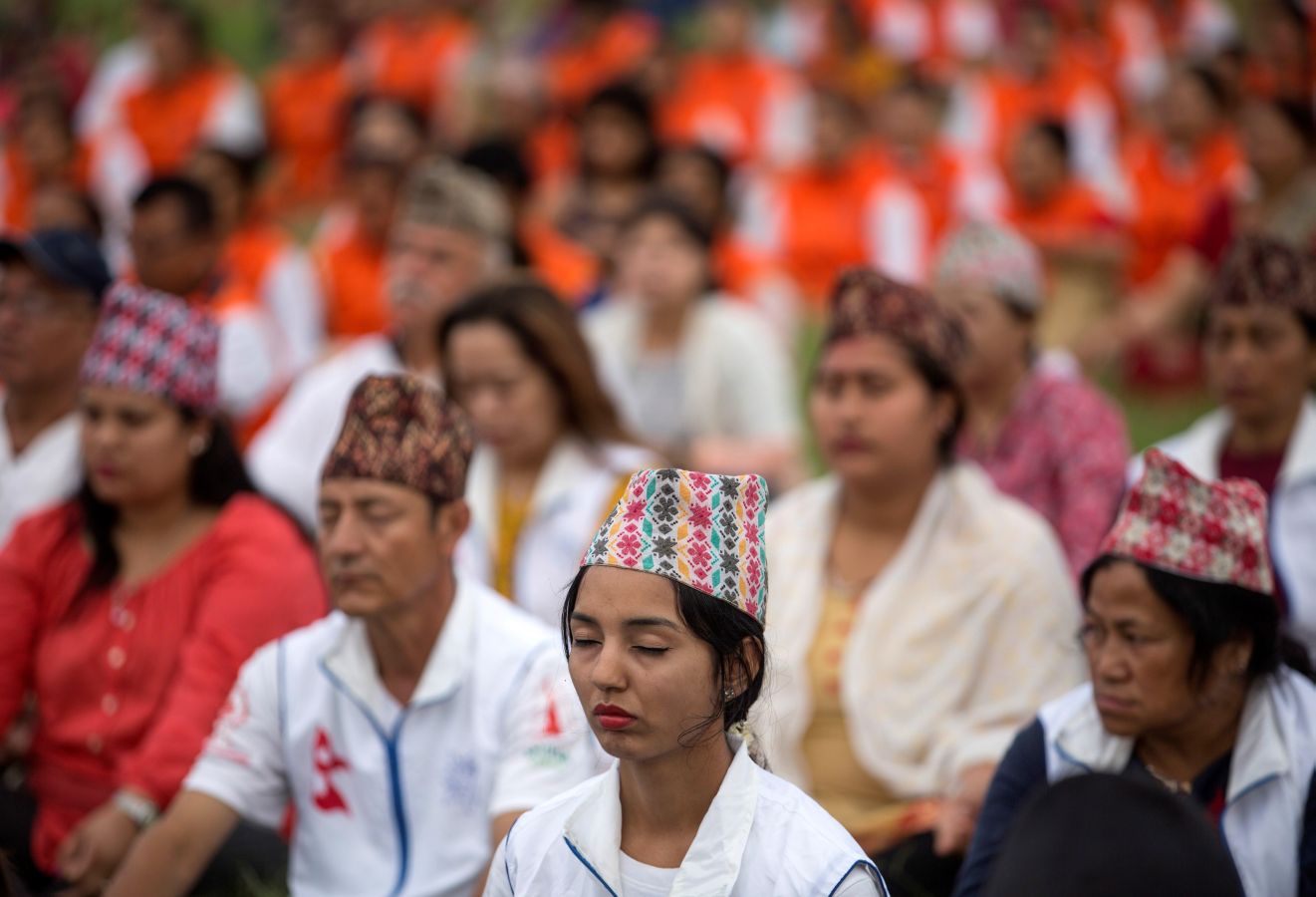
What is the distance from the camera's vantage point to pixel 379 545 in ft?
11.2

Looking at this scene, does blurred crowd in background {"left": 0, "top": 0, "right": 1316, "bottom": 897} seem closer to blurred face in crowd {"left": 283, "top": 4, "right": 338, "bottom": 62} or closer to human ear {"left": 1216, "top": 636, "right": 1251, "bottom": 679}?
human ear {"left": 1216, "top": 636, "right": 1251, "bottom": 679}

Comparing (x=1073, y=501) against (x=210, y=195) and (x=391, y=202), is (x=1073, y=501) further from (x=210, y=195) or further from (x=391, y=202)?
(x=391, y=202)

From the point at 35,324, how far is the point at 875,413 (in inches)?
95.2

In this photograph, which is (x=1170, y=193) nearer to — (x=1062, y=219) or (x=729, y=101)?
(x=1062, y=219)

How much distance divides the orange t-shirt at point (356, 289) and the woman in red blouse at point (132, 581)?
12.4 ft

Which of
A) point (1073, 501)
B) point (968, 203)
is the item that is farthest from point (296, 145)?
point (1073, 501)

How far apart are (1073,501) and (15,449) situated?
9.93ft

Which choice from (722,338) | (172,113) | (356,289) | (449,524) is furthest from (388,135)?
(449,524)

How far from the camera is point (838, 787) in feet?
13.3

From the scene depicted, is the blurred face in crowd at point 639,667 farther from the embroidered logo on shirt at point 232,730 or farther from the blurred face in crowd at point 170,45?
the blurred face in crowd at point 170,45

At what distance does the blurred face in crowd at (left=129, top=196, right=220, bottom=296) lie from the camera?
21.4 feet

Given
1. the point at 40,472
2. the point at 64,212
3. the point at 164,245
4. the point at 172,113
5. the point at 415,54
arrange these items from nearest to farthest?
the point at 40,472 → the point at 164,245 → the point at 64,212 → the point at 172,113 → the point at 415,54

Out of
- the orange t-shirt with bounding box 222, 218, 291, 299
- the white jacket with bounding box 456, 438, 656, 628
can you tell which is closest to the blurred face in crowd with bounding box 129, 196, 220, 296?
the orange t-shirt with bounding box 222, 218, 291, 299

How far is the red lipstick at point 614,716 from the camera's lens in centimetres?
261
